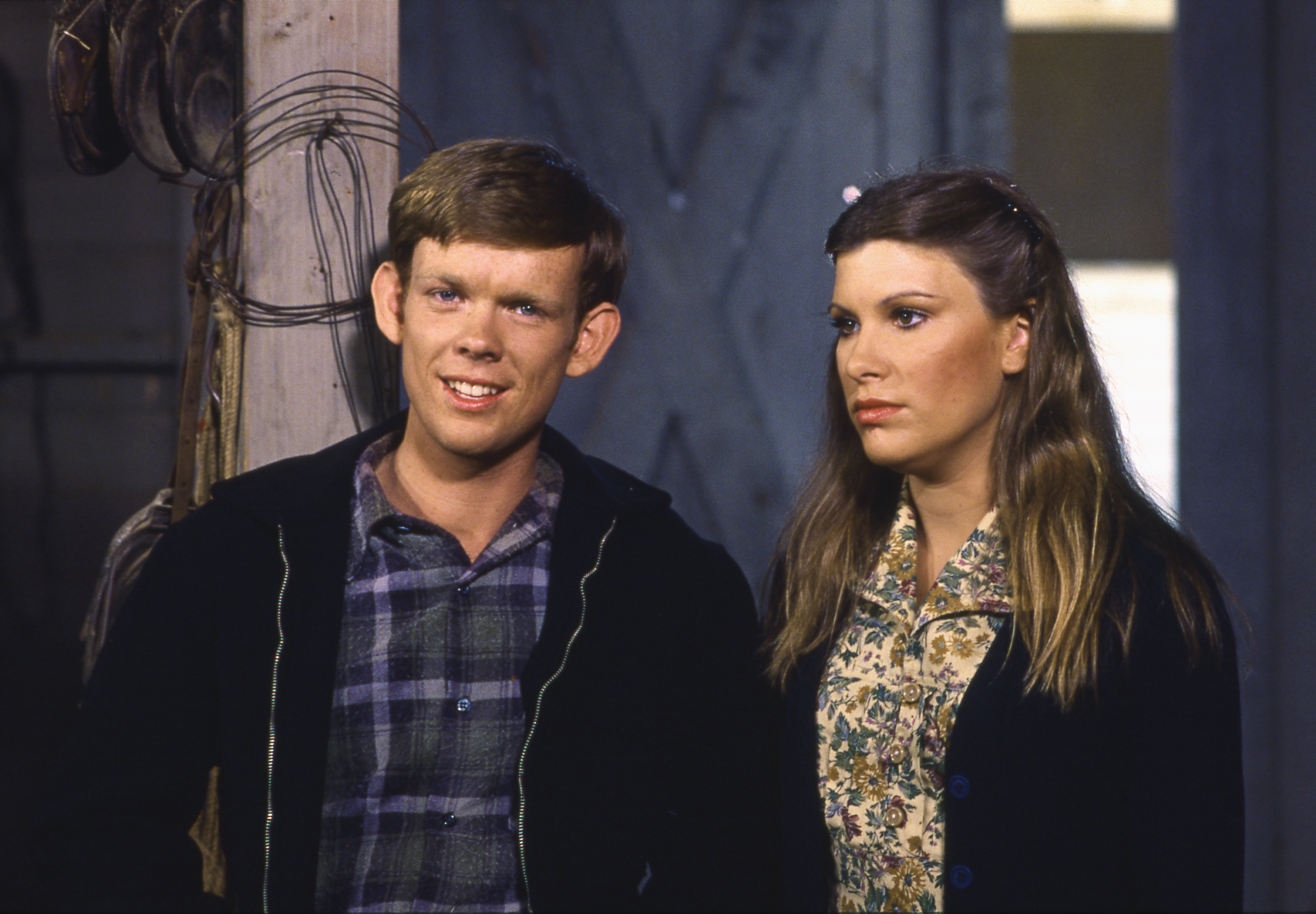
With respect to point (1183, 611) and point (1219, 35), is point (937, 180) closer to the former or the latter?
point (1183, 611)

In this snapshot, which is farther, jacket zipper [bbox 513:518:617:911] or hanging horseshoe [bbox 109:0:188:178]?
hanging horseshoe [bbox 109:0:188:178]

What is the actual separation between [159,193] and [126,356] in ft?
1.65

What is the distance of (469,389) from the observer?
77.1 inches

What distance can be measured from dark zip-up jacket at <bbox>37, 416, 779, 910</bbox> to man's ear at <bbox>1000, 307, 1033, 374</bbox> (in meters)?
0.63

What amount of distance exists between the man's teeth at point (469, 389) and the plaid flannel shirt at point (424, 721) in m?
0.23

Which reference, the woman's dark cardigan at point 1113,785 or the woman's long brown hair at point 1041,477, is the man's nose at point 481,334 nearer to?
the woman's long brown hair at point 1041,477

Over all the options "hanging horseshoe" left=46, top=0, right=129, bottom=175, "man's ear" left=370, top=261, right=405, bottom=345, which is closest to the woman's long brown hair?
"man's ear" left=370, top=261, right=405, bottom=345

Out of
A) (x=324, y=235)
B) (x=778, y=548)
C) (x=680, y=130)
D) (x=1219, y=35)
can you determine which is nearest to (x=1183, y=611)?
(x=778, y=548)

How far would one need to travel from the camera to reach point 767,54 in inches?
153

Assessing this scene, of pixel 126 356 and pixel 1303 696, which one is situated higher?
pixel 126 356

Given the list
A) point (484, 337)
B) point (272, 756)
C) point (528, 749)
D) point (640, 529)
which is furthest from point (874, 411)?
point (272, 756)

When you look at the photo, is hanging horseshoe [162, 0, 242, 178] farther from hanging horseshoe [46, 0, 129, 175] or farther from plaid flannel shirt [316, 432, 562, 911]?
plaid flannel shirt [316, 432, 562, 911]

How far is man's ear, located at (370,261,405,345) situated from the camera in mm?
2047

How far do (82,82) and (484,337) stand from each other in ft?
3.13
